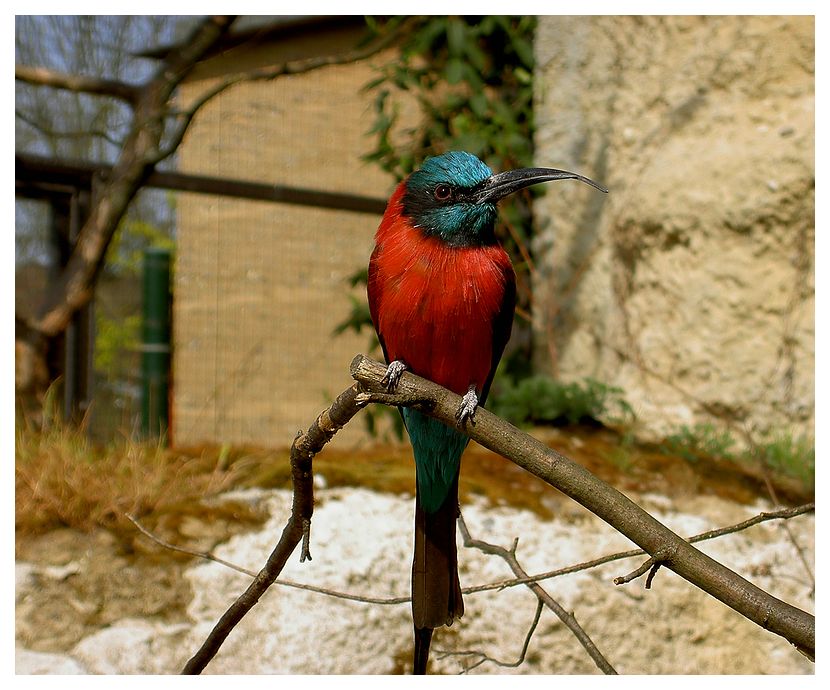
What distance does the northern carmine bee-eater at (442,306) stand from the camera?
143 centimetres

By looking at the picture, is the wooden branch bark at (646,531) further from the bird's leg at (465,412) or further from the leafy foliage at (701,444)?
the leafy foliage at (701,444)

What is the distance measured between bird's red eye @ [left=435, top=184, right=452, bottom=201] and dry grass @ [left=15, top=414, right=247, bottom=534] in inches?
45.7

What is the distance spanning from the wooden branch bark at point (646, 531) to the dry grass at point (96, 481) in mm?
1359

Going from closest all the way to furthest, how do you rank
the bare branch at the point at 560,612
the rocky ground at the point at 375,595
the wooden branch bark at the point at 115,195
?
the bare branch at the point at 560,612
the rocky ground at the point at 375,595
the wooden branch bark at the point at 115,195

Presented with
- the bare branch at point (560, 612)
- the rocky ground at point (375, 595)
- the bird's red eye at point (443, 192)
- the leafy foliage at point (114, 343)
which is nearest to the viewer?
the bare branch at point (560, 612)

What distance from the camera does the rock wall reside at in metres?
2.92

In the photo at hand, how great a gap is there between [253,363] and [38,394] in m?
0.78

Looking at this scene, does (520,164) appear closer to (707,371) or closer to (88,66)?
(707,371)

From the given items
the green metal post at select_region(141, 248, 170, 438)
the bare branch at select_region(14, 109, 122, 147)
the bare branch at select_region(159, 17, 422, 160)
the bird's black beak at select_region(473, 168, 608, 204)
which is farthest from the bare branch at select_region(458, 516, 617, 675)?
the bare branch at select_region(14, 109, 122, 147)

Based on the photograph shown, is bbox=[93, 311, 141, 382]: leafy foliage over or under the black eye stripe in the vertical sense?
under

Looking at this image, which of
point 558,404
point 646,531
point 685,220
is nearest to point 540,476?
point 646,531

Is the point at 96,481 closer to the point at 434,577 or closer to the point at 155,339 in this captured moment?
the point at 155,339

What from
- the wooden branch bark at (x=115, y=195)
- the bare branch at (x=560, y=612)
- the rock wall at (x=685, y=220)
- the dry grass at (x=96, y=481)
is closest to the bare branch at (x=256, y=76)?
the wooden branch bark at (x=115, y=195)

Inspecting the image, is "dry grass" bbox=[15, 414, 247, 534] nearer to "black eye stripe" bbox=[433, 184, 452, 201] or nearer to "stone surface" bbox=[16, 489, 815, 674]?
"stone surface" bbox=[16, 489, 815, 674]
